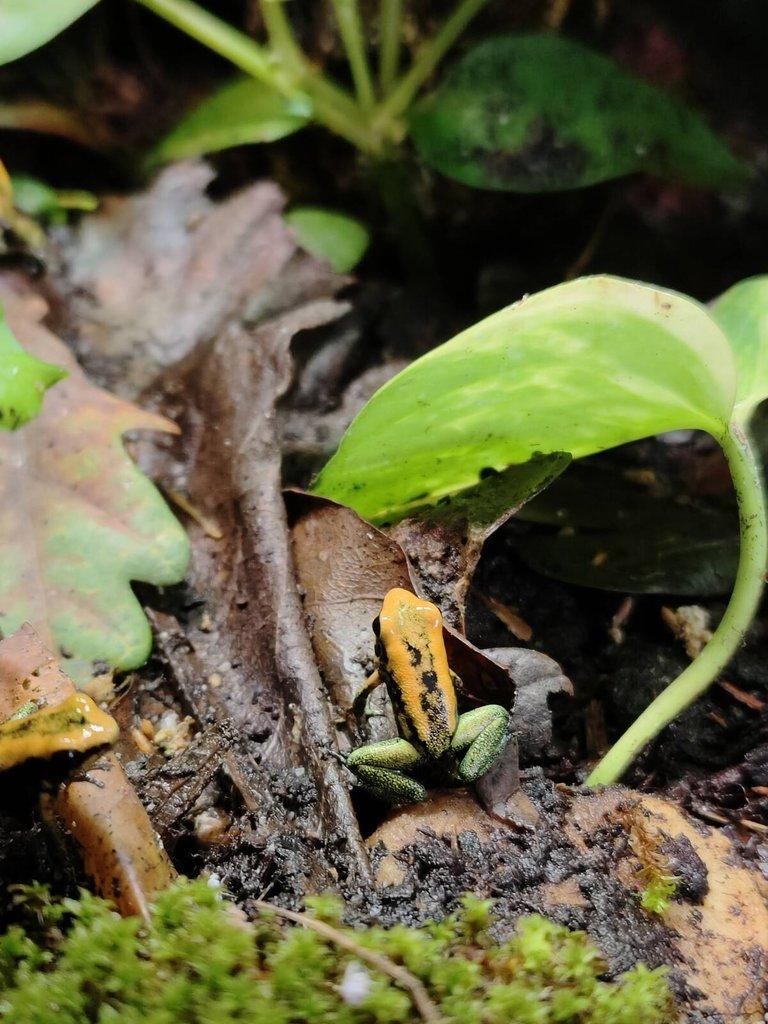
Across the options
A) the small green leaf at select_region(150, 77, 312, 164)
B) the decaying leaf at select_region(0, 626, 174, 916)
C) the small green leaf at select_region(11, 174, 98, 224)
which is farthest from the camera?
the small green leaf at select_region(11, 174, 98, 224)

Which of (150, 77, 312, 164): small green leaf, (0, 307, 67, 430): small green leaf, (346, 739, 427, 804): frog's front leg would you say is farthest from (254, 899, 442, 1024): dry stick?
(150, 77, 312, 164): small green leaf

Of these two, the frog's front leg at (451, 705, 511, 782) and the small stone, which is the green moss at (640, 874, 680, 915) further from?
the small stone

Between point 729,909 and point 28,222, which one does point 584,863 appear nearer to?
point 729,909

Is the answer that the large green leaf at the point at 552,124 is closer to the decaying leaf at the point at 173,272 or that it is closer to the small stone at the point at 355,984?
the decaying leaf at the point at 173,272

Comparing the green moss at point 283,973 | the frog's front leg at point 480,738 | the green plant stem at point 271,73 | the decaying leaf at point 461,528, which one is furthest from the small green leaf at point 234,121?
the green moss at point 283,973

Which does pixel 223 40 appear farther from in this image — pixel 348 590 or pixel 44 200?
pixel 348 590

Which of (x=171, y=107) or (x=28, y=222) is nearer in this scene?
(x=28, y=222)

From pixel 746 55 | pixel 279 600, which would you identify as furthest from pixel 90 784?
pixel 746 55
